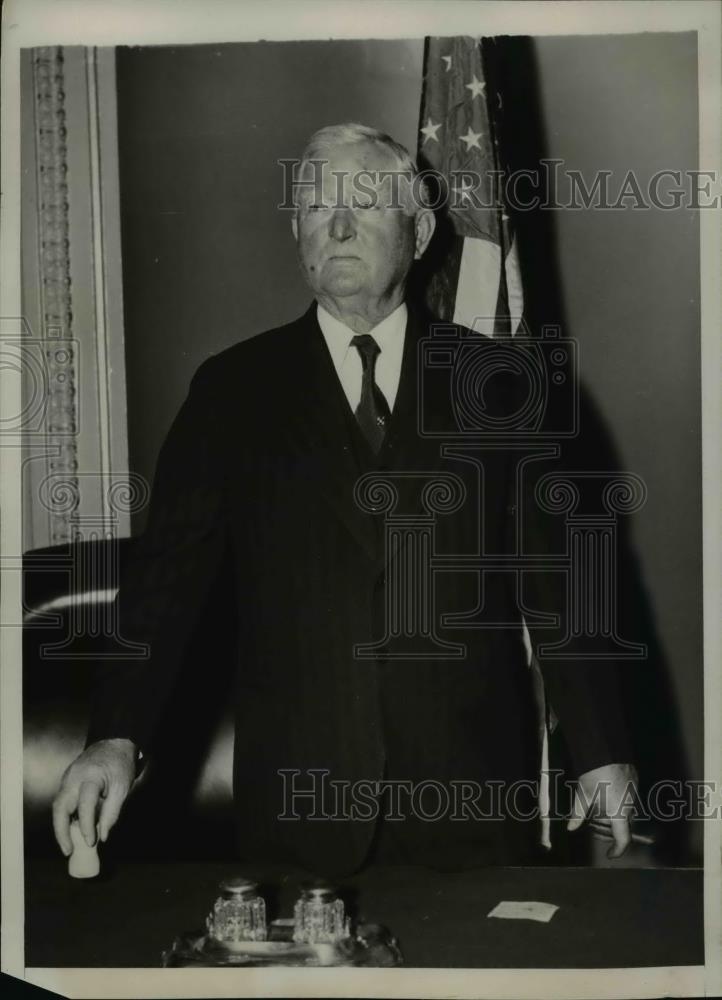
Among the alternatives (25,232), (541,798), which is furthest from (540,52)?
(541,798)

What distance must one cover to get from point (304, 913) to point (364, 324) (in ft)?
4.16

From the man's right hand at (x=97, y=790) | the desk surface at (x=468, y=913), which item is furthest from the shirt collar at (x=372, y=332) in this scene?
the desk surface at (x=468, y=913)

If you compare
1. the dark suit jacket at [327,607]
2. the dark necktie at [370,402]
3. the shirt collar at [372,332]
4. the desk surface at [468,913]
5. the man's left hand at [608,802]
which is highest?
the shirt collar at [372,332]

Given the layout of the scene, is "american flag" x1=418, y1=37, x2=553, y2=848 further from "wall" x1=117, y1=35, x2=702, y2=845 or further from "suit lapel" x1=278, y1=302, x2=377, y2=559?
"suit lapel" x1=278, y1=302, x2=377, y2=559

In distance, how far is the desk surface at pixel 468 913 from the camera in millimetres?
2584

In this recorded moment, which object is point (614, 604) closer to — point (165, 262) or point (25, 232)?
point (165, 262)

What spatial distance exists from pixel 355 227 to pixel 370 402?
38 centimetres

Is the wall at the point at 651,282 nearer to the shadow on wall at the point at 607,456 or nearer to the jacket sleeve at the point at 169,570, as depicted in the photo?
the shadow on wall at the point at 607,456

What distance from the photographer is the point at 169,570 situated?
105 inches

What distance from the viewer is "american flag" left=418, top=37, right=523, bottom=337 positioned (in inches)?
105

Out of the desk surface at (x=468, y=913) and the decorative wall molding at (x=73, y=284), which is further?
the decorative wall molding at (x=73, y=284)

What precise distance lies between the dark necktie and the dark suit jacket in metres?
0.03

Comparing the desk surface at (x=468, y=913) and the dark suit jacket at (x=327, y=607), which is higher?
the dark suit jacket at (x=327, y=607)

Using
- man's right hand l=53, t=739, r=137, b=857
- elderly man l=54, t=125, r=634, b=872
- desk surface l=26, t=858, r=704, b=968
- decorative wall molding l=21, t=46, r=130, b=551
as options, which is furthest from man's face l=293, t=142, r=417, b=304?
desk surface l=26, t=858, r=704, b=968
